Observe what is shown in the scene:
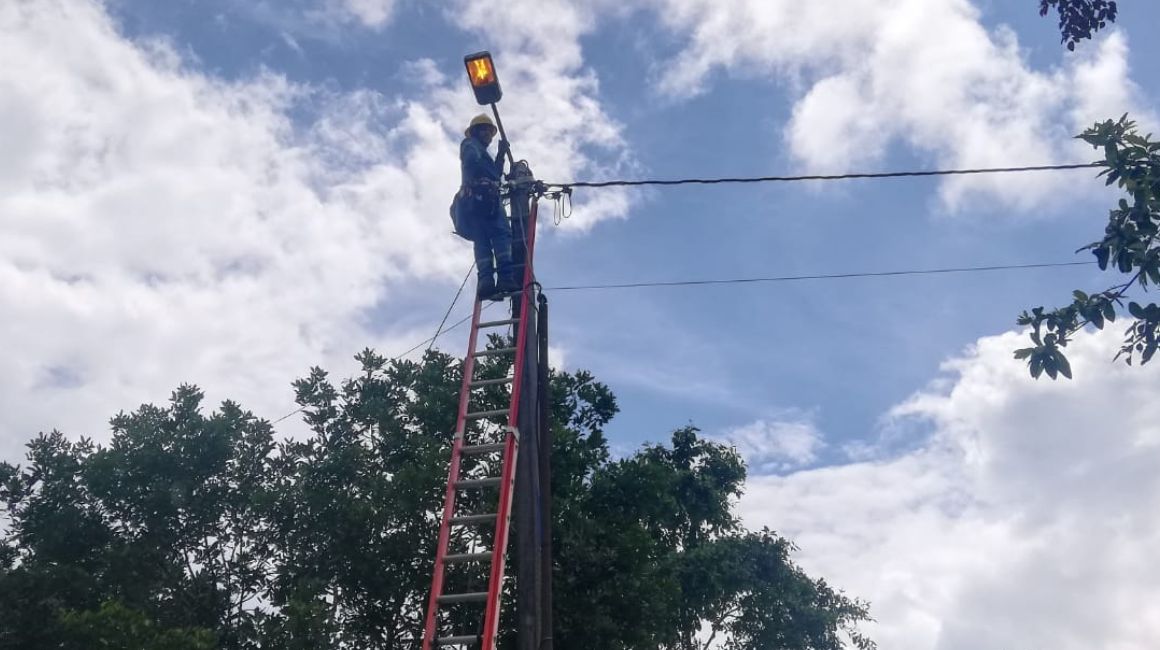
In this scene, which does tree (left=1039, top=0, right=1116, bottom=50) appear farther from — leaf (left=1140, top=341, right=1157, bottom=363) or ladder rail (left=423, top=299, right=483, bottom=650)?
ladder rail (left=423, top=299, right=483, bottom=650)

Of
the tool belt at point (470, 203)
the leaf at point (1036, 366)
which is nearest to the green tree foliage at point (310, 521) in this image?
the tool belt at point (470, 203)

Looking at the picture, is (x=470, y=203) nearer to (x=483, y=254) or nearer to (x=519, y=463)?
(x=483, y=254)

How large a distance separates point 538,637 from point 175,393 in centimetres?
1320

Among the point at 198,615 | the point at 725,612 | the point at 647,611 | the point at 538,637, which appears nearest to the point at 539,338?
the point at 538,637

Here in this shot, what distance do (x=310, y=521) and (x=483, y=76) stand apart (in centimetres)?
1062

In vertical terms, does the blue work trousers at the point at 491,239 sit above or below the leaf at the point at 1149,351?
above

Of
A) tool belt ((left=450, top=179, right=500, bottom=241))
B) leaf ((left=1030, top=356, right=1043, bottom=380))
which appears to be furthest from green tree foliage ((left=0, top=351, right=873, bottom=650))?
leaf ((left=1030, top=356, right=1043, bottom=380))

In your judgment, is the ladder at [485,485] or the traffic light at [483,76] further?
the traffic light at [483,76]

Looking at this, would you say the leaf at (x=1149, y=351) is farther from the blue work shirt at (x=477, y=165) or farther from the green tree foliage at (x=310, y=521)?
the green tree foliage at (x=310, y=521)

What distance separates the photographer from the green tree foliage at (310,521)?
1484cm

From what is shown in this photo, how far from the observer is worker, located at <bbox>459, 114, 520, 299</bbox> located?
25.6 feet

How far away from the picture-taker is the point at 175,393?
17531 millimetres

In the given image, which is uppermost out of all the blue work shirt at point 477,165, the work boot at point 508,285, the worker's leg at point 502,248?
the blue work shirt at point 477,165

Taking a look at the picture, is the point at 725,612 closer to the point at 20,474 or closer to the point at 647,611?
the point at 647,611
